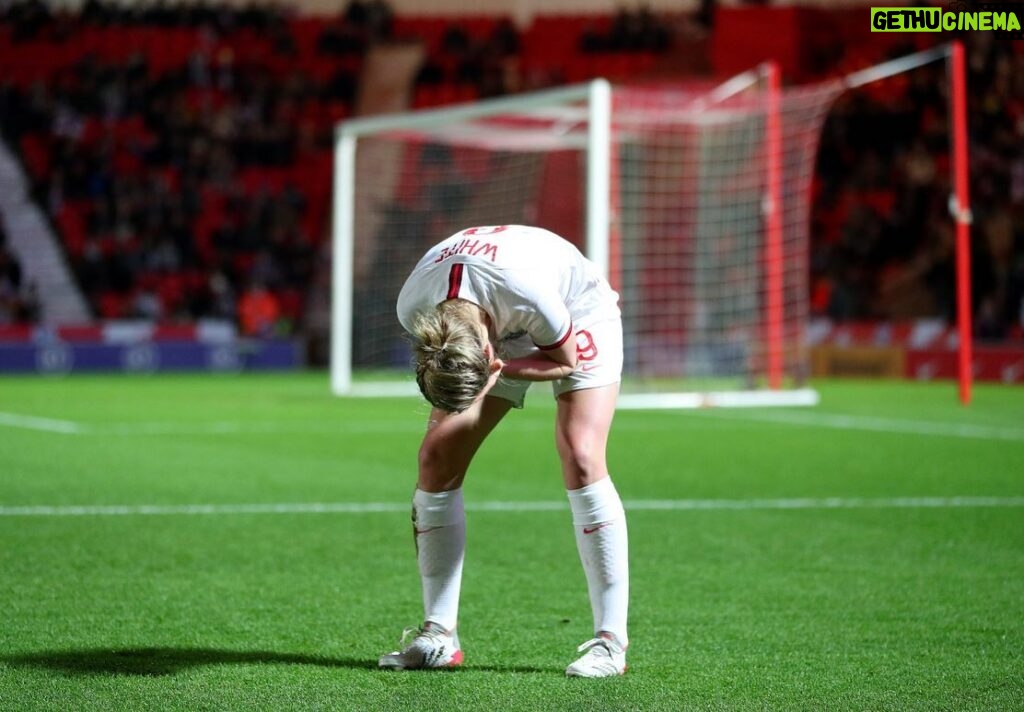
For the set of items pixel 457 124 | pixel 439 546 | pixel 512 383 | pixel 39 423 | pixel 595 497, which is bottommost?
pixel 39 423

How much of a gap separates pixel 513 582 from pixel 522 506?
2096 mm

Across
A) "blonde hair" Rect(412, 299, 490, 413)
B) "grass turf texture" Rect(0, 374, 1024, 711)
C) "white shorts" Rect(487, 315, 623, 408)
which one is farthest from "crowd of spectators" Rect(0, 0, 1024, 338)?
"blonde hair" Rect(412, 299, 490, 413)

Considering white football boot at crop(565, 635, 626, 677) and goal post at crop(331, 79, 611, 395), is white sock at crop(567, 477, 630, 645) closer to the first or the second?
white football boot at crop(565, 635, 626, 677)

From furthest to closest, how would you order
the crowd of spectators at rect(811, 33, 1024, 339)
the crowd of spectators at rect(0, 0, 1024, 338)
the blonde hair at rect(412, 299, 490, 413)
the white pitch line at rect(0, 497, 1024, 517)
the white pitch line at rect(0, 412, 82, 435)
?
the crowd of spectators at rect(0, 0, 1024, 338)
the crowd of spectators at rect(811, 33, 1024, 339)
the white pitch line at rect(0, 412, 82, 435)
the white pitch line at rect(0, 497, 1024, 517)
the blonde hair at rect(412, 299, 490, 413)

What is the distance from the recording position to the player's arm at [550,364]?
394 cm

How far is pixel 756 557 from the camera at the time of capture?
20.2ft

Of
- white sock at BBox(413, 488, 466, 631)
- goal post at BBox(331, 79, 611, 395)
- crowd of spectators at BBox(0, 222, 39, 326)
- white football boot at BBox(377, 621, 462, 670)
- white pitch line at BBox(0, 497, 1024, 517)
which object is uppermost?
goal post at BBox(331, 79, 611, 395)

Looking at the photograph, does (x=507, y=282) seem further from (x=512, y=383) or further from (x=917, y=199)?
(x=917, y=199)

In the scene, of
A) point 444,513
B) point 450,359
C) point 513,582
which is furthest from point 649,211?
point 450,359

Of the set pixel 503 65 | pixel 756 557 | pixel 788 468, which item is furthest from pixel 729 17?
pixel 756 557

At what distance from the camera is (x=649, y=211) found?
19.3 m

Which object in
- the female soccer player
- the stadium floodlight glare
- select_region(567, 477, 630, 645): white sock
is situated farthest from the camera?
the stadium floodlight glare

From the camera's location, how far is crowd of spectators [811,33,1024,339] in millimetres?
22359

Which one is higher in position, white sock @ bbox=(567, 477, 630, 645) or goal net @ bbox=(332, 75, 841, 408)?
goal net @ bbox=(332, 75, 841, 408)
